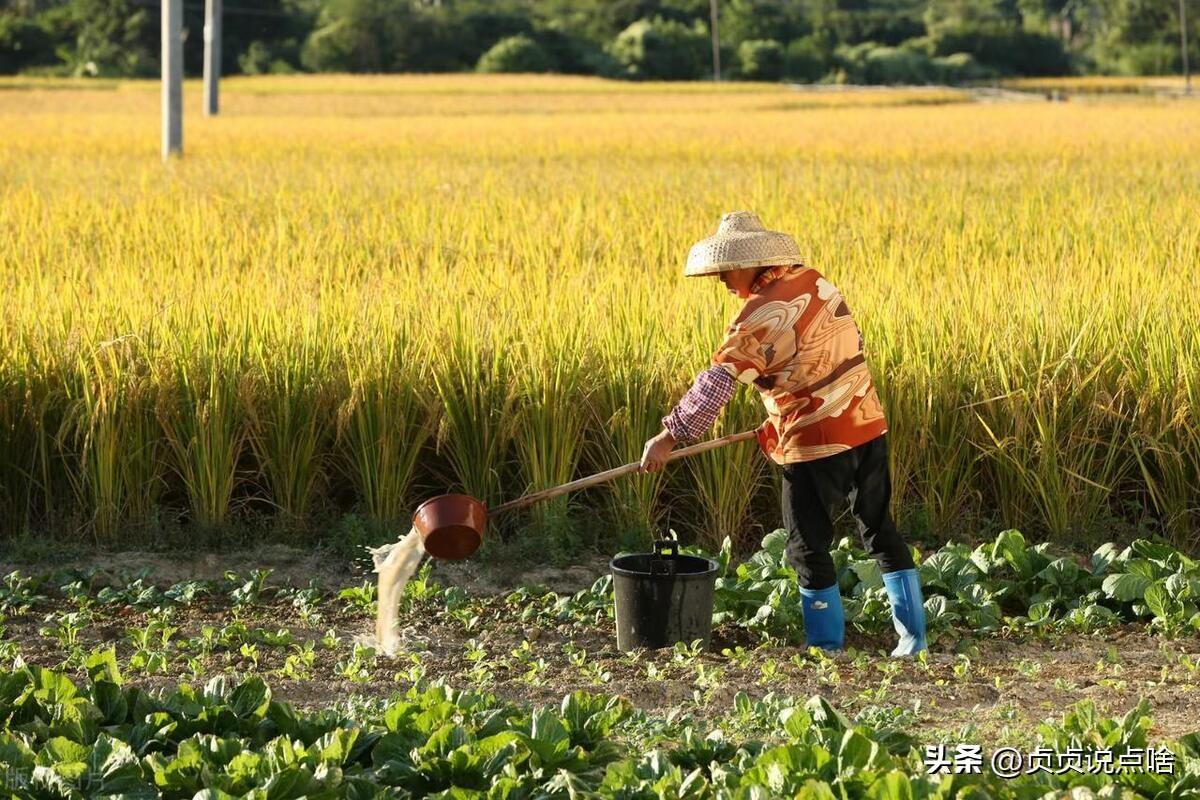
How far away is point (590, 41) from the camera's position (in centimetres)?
6309

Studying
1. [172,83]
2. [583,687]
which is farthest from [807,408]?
[172,83]

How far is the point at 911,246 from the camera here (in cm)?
814

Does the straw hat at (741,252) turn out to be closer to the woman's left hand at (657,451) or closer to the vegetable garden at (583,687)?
the woman's left hand at (657,451)

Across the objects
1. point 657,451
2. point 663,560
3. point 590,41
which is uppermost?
point 590,41

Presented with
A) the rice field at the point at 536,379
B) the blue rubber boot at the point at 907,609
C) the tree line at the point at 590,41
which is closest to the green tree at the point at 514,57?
the tree line at the point at 590,41

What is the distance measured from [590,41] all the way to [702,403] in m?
61.1

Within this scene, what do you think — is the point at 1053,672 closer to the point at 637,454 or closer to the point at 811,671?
the point at 811,671

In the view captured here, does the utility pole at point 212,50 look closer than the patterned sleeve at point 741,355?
No

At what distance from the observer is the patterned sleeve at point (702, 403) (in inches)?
144

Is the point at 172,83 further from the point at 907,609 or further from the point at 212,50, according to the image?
the point at 907,609

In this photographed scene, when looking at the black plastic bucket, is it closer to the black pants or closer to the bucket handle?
the bucket handle

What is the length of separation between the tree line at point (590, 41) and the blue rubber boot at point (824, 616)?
5498 centimetres

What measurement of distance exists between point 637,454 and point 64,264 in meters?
3.61

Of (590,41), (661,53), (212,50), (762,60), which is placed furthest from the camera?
(590,41)
